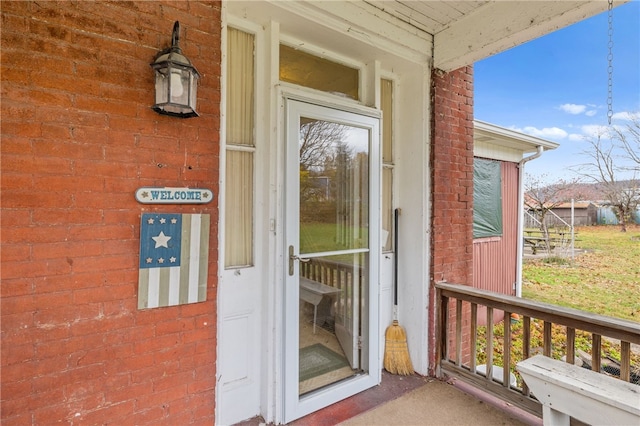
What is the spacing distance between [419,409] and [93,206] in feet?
7.58

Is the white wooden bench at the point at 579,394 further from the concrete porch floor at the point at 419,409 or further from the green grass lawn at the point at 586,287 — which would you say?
the green grass lawn at the point at 586,287

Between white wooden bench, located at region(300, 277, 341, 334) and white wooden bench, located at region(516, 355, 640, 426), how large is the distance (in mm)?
1225

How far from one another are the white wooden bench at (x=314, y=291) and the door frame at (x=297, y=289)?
0.08 m

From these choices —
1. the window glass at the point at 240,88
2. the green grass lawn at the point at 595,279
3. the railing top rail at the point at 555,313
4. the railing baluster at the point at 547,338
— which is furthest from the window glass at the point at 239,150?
the green grass lawn at the point at 595,279

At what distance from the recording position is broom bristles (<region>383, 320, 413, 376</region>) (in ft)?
8.58

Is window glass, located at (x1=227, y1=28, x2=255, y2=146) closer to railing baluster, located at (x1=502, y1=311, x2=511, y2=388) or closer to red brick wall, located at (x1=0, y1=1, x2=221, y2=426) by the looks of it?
red brick wall, located at (x1=0, y1=1, x2=221, y2=426)

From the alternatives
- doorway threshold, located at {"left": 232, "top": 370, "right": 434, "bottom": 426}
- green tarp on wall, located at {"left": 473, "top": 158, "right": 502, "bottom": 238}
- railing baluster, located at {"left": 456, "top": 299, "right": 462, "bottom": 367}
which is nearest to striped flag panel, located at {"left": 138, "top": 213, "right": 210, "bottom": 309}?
doorway threshold, located at {"left": 232, "top": 370, "right": 434, "bottom": 426}

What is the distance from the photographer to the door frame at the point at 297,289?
6.59 feet

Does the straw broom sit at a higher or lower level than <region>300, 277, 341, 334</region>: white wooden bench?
lower

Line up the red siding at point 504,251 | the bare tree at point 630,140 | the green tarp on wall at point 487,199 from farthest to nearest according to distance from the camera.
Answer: the bare tree at point 630,140 < the red siding at point 504,251 < the green tarp on wall at point 487,199

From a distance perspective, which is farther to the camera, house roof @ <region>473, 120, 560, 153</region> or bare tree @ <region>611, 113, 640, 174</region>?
bare tree @ <region>611, 113, 640, 174</region>

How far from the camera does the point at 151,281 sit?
5.02 ft

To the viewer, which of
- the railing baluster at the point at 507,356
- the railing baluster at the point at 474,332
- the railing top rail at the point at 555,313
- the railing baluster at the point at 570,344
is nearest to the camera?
the railing top rail at the point at 555,313

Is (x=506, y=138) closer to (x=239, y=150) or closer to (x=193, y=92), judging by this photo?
(x=239, y=150)
